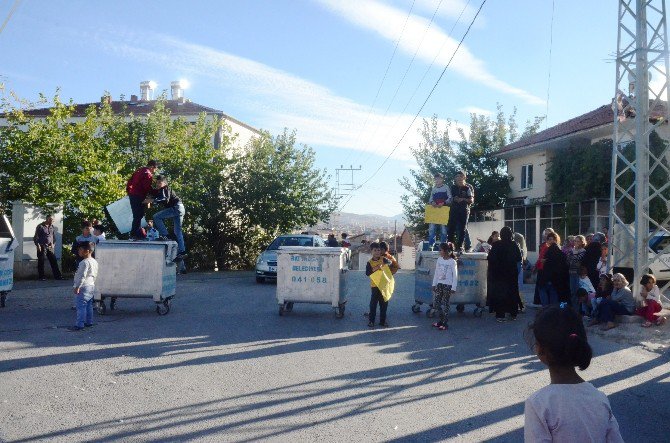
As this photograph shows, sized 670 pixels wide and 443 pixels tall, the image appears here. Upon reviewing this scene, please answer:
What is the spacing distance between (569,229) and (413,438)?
23498 millimetres

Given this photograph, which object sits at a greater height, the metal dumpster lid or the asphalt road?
the metal dumpster lid

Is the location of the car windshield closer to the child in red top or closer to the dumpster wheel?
the dumpster wheel

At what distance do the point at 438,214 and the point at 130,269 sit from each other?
19.6 feet

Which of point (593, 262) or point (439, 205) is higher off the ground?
point (439, 205)

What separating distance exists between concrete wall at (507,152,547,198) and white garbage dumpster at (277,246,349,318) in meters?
22.1

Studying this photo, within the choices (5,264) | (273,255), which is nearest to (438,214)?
(5,264)

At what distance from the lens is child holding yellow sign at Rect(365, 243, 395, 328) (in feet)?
39.6

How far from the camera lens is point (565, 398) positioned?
2.90m

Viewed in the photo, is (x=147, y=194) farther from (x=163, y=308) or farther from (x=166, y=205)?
(x=163, y=308)

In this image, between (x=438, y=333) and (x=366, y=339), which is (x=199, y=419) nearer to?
(x=366, y=339)

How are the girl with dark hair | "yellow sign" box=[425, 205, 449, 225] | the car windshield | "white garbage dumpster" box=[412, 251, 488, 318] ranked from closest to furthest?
the girl with dark hair, "yellow sign" box=[425, 205, 449, 225], "white garbage dumpster" box=[412, 251, 488, 318], the car windshield

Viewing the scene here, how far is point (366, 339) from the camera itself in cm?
1080

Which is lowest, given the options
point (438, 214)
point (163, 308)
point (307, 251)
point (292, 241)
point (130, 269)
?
point (163, 308)

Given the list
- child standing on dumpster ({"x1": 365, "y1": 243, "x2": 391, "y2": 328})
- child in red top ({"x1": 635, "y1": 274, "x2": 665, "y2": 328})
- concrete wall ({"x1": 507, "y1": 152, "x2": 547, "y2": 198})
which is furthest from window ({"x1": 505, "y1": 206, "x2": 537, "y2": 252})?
child standing on dumpster ({"x1": 365, "y1": 243, "x2": 391, "y2": 328})
